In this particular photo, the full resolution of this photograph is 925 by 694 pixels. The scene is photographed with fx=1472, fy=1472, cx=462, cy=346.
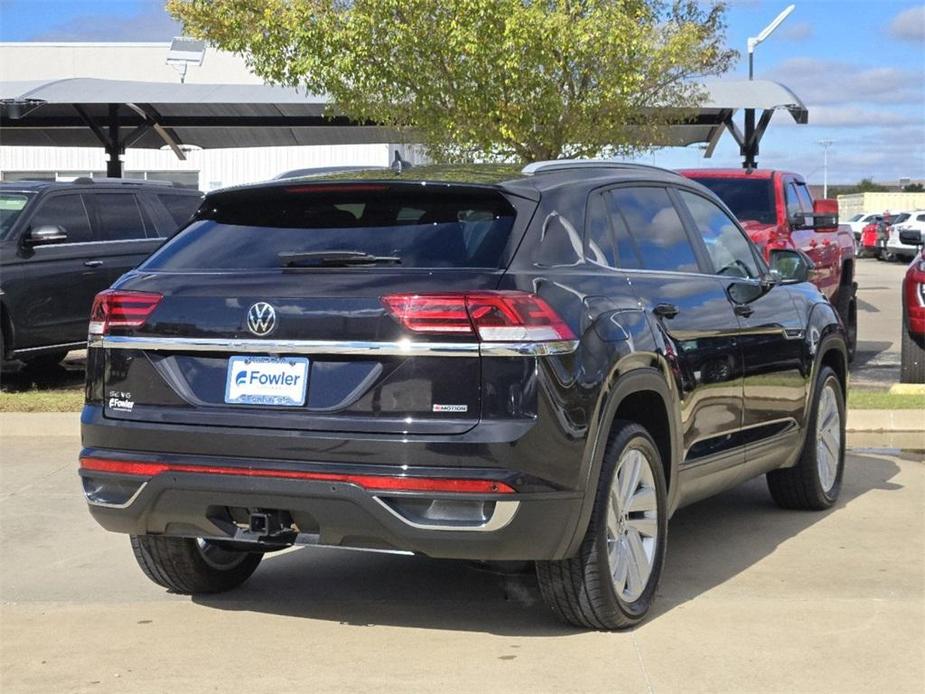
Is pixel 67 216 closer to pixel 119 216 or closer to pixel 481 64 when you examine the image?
pixel 119 216

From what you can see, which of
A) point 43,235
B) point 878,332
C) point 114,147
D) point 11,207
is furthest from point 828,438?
point 114,147

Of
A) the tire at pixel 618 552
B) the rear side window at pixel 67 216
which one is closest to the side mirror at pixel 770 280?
the tire at pixel 618 552

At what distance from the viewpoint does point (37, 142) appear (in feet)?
103

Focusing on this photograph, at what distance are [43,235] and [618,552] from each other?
28.4ft

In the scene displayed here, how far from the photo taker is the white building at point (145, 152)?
4412cm

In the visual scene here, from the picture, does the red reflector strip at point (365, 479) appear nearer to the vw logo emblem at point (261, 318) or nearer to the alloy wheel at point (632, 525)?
the vw logo emblem at point (261, 318)

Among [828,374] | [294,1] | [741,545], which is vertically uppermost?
[294,1]

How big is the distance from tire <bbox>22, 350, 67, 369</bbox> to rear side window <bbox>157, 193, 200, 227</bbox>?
68.3 inches

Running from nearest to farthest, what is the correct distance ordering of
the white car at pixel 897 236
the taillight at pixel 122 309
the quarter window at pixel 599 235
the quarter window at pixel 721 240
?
the taillight at pixel 122 309, the quarter window at pixel 599 235, the quarter window at pixel 721 240, the white car at pixel 897 236

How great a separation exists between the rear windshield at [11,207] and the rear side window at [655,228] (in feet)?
26.5

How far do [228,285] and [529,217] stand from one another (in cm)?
110

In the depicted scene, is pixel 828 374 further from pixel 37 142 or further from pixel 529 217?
pixel 37 142

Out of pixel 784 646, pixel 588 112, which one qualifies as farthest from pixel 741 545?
pixel 588 112

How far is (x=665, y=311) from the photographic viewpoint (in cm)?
589
